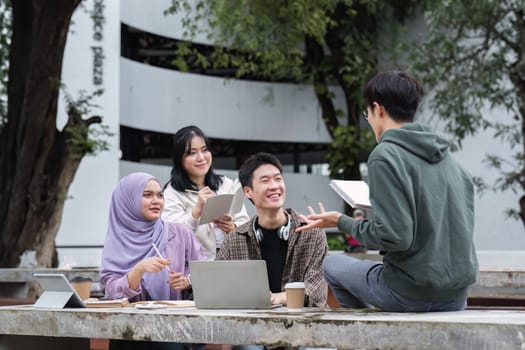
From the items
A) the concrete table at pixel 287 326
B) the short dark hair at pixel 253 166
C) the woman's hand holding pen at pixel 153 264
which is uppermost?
the short dark hair at pixel 253 166

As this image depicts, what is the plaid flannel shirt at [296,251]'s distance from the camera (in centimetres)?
434

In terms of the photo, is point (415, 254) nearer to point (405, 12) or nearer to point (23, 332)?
point (23, 332)

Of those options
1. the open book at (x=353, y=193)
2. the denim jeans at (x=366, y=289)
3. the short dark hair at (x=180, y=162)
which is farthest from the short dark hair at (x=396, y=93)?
the short dark hair at (x=180, y=162)

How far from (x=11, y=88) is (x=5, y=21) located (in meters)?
2.17

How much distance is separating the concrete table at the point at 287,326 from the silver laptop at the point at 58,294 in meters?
0.08

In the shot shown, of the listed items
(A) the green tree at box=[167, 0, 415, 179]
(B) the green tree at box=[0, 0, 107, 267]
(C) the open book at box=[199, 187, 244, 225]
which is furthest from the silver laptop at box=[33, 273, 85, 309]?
(A) the green tree at box=[167, 0, 415, 179]

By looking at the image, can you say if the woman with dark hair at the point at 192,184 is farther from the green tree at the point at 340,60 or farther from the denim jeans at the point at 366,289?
the green tree at the point at 340,60

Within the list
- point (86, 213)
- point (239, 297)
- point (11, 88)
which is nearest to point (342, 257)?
point (239, 297)

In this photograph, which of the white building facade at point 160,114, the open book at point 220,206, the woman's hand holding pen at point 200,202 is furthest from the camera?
the white building facade at point 160,114

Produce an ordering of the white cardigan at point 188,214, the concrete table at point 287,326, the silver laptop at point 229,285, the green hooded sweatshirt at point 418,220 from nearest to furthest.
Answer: the concrete table at point 287,326 → the green hooded sweatshirt at point 418,220 → the silver laptop at point 229,285 → the white cardigan at point 188,214

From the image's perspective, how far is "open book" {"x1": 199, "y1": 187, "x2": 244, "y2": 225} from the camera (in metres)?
4.99

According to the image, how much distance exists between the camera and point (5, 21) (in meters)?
12.7

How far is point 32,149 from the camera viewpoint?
10.5 meters

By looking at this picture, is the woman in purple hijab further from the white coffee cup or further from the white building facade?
the white building facade
